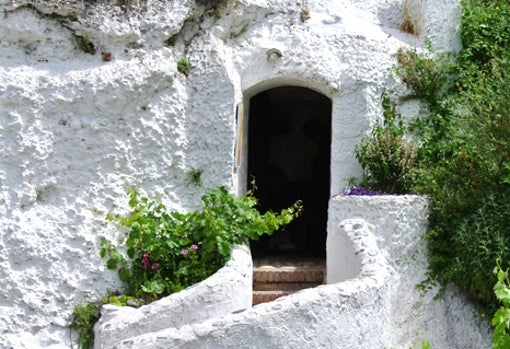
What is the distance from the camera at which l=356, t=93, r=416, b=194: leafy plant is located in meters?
7.57

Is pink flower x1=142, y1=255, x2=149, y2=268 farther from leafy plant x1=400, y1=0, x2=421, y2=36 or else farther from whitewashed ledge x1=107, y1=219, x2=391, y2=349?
leafy plant x1=400, y1=0, x2=421, y2=36

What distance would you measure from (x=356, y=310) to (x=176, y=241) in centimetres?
231

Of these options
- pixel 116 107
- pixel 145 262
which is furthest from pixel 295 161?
pixel 145 262

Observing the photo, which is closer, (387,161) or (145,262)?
(145,262)

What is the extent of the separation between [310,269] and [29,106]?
375cm

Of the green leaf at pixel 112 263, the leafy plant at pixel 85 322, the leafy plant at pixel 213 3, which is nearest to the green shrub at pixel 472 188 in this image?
the leafy plant at pixel 213 3

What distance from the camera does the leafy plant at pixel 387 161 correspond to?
757 cm

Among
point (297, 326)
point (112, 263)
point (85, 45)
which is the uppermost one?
point (85, 45)

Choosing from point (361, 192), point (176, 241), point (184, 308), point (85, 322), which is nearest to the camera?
point (184, 308)

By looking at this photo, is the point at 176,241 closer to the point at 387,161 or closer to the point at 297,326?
the point at 297,326

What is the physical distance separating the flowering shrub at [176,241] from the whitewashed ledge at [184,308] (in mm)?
371

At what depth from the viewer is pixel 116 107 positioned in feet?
23.7

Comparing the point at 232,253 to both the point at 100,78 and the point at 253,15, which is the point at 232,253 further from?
the point at 253,15

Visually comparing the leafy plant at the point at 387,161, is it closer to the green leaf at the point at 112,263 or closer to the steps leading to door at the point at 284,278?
the steps leading to door at the point at 284,278
